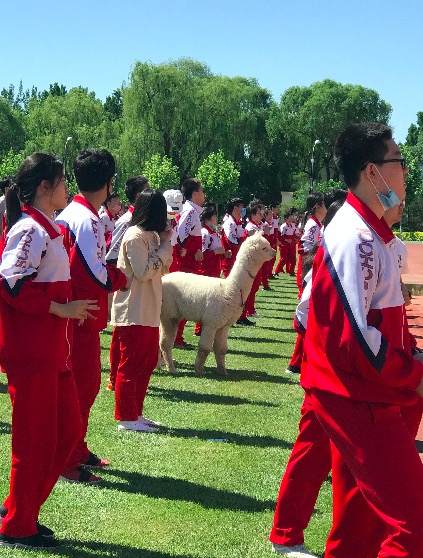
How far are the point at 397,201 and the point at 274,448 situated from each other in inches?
167

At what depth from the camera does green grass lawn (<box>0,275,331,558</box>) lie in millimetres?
5520

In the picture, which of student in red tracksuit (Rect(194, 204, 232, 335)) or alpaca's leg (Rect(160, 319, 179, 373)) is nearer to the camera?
alpaca's leg (Rect(160, 319, 179, 373))

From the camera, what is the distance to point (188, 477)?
22.5 feet

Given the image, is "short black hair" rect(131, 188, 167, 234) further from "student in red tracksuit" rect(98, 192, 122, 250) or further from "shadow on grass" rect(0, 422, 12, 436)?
"student in red tracksuit" rect(98, 192, 122, 250)

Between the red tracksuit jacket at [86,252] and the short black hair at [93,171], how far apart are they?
13cm

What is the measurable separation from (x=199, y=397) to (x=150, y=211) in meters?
2.58

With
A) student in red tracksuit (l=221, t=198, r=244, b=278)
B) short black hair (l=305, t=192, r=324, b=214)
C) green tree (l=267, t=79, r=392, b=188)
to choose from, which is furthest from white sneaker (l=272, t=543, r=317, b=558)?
green tree (l=267, t=79, r=392, b=188)

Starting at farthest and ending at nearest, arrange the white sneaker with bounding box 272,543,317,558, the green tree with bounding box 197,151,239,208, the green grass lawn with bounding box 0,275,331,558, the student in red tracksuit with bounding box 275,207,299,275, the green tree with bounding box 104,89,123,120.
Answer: the green tree with bounding box 104,89,123,120 → the green tree with bounding box 197,151,239,208 → the student in red tracksuit with bounding box 275,207,299,275 → the green grass lawn with bounding box 0,275,331,558 → the white sneaker with bounding box 272,543,317,558

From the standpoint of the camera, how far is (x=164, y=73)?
56500 mm

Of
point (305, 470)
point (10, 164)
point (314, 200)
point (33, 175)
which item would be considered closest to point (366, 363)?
point (305, 470)

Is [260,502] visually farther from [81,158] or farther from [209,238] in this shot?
[209,238]

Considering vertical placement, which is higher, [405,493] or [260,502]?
[405,493]

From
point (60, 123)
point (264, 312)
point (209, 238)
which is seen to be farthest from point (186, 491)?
point (60, 123)

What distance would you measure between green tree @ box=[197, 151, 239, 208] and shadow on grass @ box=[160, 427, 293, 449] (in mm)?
49863
